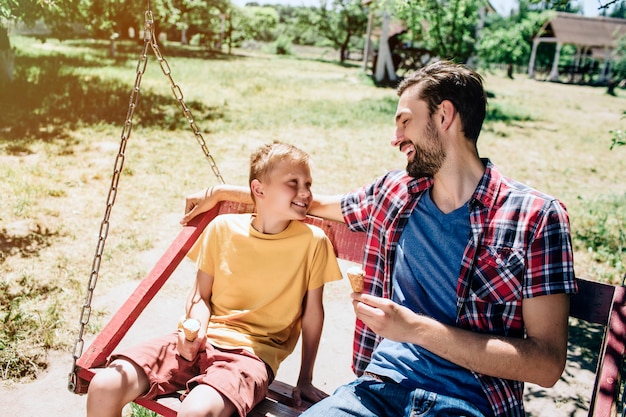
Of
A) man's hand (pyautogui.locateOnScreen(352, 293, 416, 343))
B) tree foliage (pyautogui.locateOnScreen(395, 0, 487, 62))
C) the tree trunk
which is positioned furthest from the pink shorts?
tree foliage (pyautogui.locateOnScreen(395, 0, 487, 62))

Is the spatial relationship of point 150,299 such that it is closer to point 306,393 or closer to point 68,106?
point 306,393

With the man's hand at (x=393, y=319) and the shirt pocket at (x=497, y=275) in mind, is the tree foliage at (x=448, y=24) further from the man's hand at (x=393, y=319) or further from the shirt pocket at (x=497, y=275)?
the man's hand at (x=393, y=319)

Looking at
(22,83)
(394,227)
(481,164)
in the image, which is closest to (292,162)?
(394,227)

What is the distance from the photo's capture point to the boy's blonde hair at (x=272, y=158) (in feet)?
8.32

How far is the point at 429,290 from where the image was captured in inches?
84.7

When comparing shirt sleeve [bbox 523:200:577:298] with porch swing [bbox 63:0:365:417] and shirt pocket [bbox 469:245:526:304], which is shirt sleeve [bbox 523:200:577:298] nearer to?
shirt pocket [bbox 469:245:526:304]

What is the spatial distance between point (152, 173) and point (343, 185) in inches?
107

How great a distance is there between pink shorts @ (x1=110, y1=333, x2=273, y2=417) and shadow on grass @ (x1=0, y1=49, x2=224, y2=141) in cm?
746

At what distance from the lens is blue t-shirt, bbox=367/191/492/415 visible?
6.50ft

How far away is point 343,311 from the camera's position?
4.45 m

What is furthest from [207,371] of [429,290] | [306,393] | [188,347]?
[429,290]

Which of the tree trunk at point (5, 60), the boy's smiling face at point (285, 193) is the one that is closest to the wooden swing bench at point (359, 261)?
the boy's smiling face at point (285, 193)

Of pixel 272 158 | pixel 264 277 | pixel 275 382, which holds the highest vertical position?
pixel 272 158

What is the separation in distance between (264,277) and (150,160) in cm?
608
